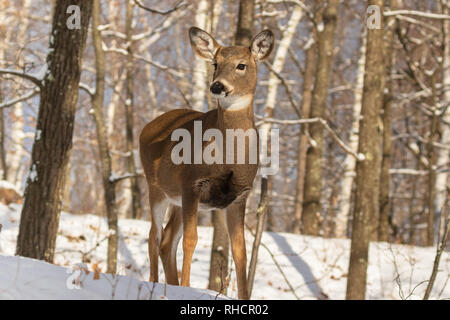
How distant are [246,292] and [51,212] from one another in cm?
361

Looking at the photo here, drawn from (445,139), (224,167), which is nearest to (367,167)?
(224,167)

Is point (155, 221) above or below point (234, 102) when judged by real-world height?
below

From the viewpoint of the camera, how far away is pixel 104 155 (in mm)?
8594

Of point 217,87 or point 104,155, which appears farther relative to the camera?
point 104,155

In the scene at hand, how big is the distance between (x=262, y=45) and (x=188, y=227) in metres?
1.13

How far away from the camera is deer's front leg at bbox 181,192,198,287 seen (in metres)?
3.18

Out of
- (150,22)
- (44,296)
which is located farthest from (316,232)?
(150,22)

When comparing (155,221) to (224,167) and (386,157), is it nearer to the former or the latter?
(224,167)

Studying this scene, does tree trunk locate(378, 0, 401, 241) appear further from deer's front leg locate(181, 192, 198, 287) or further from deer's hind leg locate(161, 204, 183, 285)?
deer's front leg locate(181, 192, 198, 287)

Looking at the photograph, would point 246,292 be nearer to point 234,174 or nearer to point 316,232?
point 234,174

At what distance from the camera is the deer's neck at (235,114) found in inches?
128

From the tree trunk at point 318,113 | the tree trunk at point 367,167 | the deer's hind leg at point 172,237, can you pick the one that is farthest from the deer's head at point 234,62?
the tree trunk at point 318,113

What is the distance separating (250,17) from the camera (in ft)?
25.1

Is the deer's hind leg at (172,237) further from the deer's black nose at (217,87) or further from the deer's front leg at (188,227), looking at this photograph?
the deer's black nose at (217,87)
